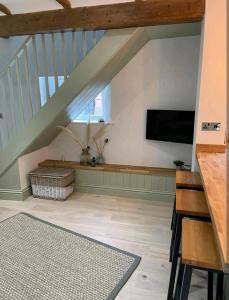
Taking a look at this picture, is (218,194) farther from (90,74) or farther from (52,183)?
(52,183)

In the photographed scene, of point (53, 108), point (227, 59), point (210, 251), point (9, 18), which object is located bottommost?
point (210, 251)

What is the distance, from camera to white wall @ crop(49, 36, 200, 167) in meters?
3.01

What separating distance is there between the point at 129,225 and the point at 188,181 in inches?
39.0

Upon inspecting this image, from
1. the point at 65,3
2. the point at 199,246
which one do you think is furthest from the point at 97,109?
the point at 199,246

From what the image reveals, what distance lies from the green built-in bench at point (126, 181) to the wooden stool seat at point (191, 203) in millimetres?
1304

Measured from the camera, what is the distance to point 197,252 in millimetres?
1104

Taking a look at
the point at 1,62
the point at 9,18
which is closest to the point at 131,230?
the point at 9,18

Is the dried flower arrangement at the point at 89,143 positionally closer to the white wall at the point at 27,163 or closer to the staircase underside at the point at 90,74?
the staircase underside at the point at 90,74

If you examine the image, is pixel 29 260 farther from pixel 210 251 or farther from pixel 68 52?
pixel 68 52

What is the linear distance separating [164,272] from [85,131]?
7.67 ft

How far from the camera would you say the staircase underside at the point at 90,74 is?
2355 millimetres

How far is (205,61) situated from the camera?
210 centimetres

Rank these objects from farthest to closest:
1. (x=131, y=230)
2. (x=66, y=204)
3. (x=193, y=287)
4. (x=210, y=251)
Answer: (x=66, y=204) → (x=131, y=230) → (x=193, y=287) → (x=210, y=251)

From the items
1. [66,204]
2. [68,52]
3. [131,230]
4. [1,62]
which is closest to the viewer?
[131,230]
